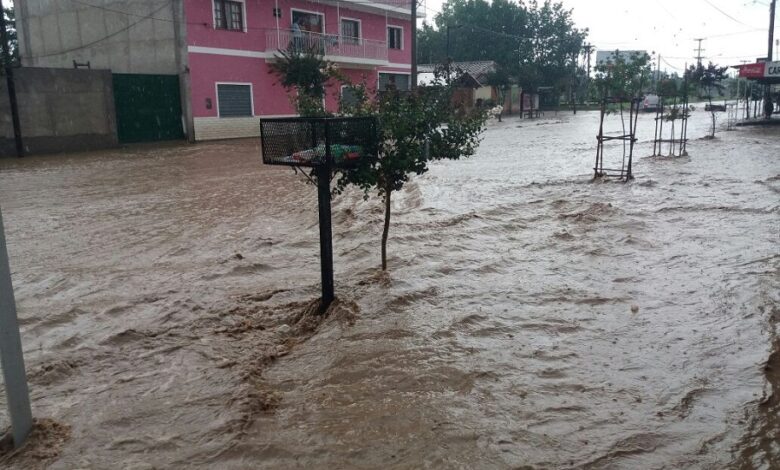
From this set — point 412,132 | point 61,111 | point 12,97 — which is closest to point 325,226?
point 412,132

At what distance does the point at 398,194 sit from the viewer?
1185 centimetres

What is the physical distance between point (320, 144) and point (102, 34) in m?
24.5

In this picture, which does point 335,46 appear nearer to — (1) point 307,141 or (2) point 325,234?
(2) point 325,234

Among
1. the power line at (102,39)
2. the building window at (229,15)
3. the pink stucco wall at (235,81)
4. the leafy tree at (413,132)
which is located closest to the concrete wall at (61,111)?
the pink stucco wall at (235,81)

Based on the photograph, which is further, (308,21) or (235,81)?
(308,21)

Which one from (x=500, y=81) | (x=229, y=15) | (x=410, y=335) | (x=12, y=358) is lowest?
(x=410, y=335)

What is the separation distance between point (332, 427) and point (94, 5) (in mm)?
26654

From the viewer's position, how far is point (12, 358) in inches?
127

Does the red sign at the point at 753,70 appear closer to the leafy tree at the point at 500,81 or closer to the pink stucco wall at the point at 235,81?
the pink stucco wall at the point at 235,81

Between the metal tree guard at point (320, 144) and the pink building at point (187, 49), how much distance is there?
1988 centimetres

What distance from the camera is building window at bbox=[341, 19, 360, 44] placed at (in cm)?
3110

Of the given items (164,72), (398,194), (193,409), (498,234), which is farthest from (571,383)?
(164,72)

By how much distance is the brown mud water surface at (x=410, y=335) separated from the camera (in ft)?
11.5

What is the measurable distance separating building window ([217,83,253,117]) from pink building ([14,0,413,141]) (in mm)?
40
